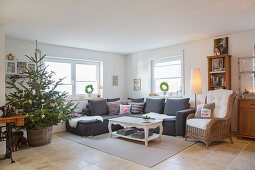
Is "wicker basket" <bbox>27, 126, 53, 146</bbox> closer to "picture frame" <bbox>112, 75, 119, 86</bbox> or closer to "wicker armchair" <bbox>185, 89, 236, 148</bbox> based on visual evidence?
"wicker armchair" <bbox>185, 89, 236, 148</bbox>

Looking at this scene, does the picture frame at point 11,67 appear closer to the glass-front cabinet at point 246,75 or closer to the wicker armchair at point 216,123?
the wicker armchair at point 216,123

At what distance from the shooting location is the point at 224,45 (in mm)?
4555

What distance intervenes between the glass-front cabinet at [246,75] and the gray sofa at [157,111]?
1245mm

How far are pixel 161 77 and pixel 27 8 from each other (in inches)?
165

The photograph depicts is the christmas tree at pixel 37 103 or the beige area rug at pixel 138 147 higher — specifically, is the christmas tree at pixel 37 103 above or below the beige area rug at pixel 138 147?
above

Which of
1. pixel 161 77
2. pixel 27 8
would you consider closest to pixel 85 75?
pixel 161 77

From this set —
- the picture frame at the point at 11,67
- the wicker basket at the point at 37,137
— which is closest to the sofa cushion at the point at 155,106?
the wicker basket at the point at 37,137

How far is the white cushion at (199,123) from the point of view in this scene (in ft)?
11.7

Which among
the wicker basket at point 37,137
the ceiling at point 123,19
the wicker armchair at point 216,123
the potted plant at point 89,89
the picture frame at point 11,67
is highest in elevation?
the ceiling at point 123,19

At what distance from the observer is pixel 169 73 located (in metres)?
5.82

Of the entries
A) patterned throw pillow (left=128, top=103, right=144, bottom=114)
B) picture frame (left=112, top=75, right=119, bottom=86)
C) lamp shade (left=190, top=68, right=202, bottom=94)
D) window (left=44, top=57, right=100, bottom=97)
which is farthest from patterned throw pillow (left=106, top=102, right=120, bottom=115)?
lamp shade (left=190, top=68, right=202, bottom=94)

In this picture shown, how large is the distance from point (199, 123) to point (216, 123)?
32cm

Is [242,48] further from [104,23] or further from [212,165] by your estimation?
[104,23]

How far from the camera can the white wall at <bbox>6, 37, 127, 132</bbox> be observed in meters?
4.64
